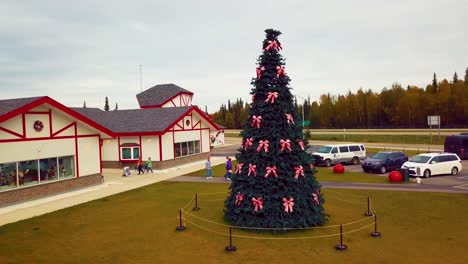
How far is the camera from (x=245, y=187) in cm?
1420

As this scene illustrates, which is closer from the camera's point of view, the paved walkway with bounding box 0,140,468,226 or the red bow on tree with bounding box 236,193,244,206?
the red bow on tree with bounding box 236,193,244,206

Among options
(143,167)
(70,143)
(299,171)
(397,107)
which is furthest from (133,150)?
(397,107)

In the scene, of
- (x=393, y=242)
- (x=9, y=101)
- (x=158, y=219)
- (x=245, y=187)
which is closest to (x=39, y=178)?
(x=9, y=101)

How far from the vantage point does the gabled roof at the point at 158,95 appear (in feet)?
180

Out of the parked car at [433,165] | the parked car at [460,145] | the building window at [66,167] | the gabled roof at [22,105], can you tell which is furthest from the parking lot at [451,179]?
the gabled roof at [22,105]

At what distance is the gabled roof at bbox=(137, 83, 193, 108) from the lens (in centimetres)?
5488

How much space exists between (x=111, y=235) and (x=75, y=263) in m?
2.70

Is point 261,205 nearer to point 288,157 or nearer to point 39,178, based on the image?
point 288,157

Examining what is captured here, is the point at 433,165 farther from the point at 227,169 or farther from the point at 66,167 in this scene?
the point at 66,167

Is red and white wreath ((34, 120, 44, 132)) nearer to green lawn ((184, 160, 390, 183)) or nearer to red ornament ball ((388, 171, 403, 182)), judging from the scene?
green lawn ((184, 160, 390, 183))

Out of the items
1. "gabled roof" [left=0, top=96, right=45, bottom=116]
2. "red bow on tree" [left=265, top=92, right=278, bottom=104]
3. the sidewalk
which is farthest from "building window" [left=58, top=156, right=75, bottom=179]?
"red bow on tree" [left=265, top=92, right=278, bottom=104]

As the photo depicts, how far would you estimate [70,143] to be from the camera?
23.7 meters

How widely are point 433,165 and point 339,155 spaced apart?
874 centimetres

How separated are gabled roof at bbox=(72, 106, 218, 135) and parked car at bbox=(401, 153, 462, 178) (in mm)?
20428
